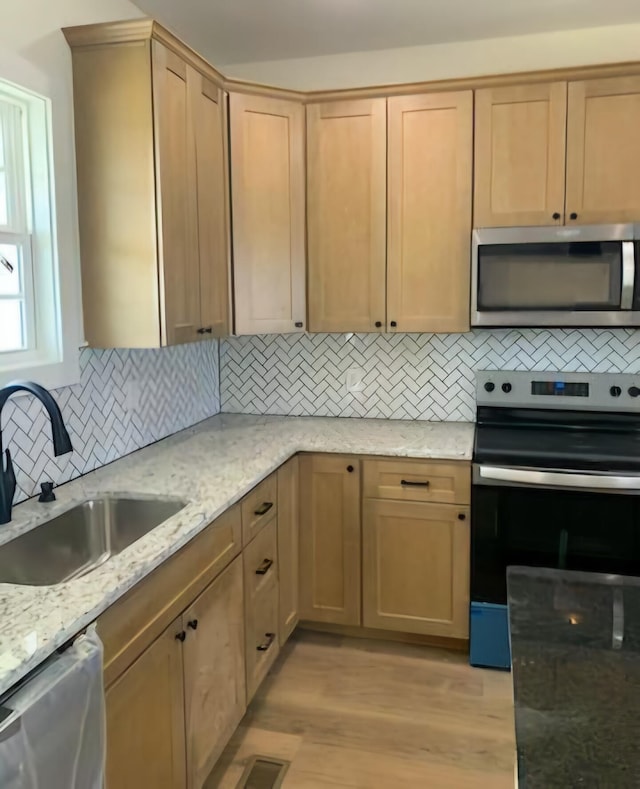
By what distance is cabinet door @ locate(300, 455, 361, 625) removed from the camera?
2.90 meters

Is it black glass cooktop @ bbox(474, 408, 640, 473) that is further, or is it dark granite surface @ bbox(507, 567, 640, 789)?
black glass cooktop @ bbox(474, 408, 640, 473)

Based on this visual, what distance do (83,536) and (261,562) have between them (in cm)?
67

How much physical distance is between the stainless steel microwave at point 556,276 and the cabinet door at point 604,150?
10 cm

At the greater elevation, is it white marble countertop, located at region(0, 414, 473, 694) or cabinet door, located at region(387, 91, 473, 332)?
cabinet door, located at region(387, 91, 473, 332)

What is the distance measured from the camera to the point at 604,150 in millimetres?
2744

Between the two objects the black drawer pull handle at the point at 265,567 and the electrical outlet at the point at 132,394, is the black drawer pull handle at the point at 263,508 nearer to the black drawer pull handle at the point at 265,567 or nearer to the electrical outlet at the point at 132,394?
the black drawer pull handle at the point at 265,567

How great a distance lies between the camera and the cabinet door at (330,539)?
9.52 ft

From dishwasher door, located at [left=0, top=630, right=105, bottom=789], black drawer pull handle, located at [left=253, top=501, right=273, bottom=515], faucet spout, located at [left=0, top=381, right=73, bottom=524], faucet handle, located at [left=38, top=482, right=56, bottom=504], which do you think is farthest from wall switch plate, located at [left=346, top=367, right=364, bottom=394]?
dishwasher door, located at [left=0, top=630, right=105, bottom=789]

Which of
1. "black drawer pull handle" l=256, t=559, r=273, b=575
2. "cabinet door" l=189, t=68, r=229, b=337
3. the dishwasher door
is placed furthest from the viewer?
A: "cabinet door" l=189, t=68, r=229, b=337

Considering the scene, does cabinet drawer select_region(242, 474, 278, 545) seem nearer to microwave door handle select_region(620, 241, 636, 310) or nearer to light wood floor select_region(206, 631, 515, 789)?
light wood floor select_region(206, 631, 515, 789)

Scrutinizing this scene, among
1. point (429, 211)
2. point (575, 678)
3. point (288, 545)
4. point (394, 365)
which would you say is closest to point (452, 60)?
point (429, 211)

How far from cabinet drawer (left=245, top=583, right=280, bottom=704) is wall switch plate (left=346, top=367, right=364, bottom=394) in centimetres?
112

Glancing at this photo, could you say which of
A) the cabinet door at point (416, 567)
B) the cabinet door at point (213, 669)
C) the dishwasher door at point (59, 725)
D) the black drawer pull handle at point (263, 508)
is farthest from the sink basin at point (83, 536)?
the cabinet door at point (416, 567)

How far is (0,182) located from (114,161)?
0.36 meters
